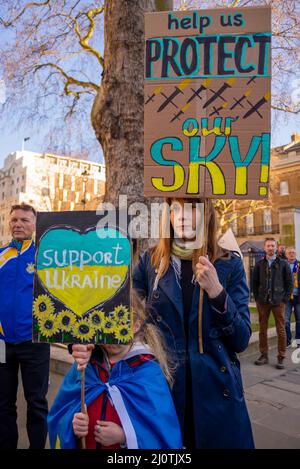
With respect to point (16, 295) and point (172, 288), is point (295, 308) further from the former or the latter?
point (172, 288)

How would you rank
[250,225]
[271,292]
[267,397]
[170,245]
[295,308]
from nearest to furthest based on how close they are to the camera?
[170,245]
[267,397]
[271,292]
[295,308]
[250,225]

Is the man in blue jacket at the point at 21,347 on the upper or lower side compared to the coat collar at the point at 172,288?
lower

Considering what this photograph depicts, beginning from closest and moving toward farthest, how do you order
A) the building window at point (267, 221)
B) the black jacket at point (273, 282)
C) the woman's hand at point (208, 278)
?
the woman's hand at point (208, 278), the black jacket at point (273, 282), the building window at point (267, 221)

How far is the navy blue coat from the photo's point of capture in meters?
1.82

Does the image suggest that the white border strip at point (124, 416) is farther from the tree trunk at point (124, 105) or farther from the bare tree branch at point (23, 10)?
the bare tree branch at point (23, 10)

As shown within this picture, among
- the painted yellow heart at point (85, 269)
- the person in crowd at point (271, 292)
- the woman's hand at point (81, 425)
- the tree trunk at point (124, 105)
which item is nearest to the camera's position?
the woman's hand at point (81, 425)

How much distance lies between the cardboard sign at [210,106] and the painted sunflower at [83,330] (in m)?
0.81

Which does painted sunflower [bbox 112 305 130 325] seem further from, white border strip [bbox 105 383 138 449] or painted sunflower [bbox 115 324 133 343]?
white border strip [bbox 105 383 138 449]

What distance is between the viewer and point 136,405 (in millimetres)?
1666

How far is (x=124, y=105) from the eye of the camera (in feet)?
17.2

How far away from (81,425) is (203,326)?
2.31 feet

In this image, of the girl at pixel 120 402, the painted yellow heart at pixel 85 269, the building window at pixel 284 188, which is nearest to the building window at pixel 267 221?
the building window at pixel 284 188

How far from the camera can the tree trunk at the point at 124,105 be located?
514cm

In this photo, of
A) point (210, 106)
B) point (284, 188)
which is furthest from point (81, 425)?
point (284, 188)
